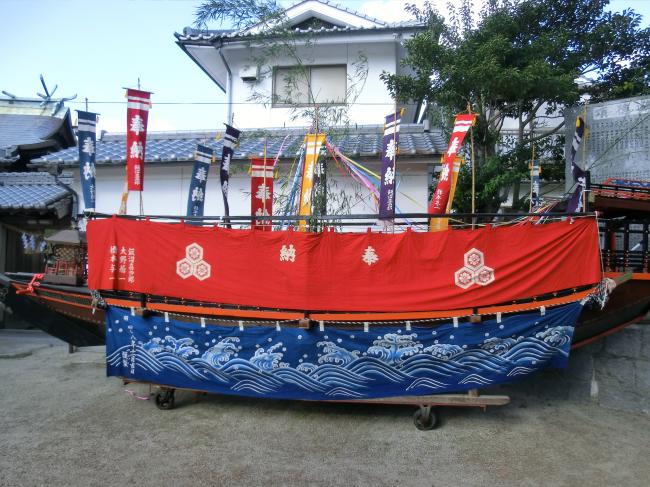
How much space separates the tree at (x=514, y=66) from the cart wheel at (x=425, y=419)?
4.45 metres

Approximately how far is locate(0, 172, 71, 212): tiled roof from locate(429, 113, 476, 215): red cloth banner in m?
9.55

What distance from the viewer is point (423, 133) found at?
10.2m

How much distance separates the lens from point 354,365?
5.27m

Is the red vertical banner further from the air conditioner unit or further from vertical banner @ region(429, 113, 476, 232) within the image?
the air conditioner unit

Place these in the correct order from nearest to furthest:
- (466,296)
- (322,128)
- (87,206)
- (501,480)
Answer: (501,480)
(466,296)
(87,206)
(322,128)

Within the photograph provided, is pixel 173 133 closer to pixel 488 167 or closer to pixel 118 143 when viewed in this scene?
pixel 118 143

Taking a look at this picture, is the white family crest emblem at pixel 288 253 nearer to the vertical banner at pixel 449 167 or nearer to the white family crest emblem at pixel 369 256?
the white family crest emblem at pixel 369 256

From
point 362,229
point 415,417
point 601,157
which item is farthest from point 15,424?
point 601,157

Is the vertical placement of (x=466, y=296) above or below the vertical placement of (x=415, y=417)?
above

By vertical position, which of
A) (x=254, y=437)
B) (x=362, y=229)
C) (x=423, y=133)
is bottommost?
(x=254, y=437)

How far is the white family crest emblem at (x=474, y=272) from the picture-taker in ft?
16.7

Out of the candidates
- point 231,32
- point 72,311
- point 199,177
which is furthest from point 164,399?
point 231,32

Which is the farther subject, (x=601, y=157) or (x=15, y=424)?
(x=601, y=157)

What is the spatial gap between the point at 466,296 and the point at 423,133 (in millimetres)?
6089
